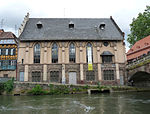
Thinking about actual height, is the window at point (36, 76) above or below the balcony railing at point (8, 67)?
below

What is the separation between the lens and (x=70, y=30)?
29484 millimetres

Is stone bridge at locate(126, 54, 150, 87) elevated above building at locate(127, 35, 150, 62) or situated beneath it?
situated beneath

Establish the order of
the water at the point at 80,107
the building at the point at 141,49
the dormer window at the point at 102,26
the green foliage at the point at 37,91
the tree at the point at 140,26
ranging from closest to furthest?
the water at the point at 80,107 < the green foliage at the point at 37,91 < the building at the point at 141,49 < the dormer window at the point at 102,26 < the tree at the point at 140,26

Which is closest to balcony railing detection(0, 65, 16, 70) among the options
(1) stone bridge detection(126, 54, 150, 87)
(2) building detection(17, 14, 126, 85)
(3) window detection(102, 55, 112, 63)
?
(2) building detection(17, 14, 126, 85)

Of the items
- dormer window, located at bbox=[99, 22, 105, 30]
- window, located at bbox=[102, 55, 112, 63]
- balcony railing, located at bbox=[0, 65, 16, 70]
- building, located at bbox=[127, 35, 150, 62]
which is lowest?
balcony railing, located at bbox=[0, 65, 16, 70]

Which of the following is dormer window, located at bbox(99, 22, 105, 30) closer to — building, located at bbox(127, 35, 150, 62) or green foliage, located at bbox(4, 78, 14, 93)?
building, located at bbox(127, 35, 150, 62)

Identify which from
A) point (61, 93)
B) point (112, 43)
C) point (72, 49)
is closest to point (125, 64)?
point (112, 43)

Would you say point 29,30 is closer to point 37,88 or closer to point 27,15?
point 27,15

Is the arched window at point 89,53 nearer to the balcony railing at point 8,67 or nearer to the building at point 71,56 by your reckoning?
the building at point 71,56

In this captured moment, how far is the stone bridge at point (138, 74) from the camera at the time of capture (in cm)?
1849

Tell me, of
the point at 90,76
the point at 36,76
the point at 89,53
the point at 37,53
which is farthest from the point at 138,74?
the point at 37,53

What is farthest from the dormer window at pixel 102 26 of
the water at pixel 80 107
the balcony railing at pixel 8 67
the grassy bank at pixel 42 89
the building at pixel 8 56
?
the balcony railing at pixel 8 67

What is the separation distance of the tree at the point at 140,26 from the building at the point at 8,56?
31898 mm

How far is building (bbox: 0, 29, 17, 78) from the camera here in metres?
27.6
